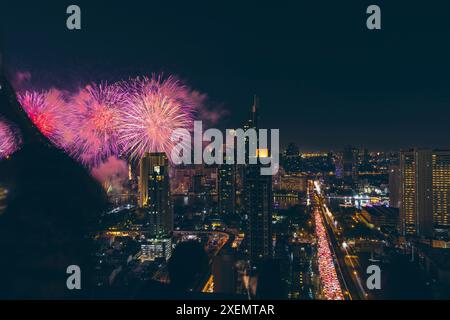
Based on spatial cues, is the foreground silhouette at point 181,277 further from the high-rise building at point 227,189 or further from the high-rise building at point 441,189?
the high-rise building at point 441,189

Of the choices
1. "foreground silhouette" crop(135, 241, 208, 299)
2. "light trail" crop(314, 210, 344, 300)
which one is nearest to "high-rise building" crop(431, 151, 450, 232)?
"light trail" crop(314, 210, 344, 300)

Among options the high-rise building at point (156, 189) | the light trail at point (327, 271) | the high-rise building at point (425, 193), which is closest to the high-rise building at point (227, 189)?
the light trail at point (327, 271)

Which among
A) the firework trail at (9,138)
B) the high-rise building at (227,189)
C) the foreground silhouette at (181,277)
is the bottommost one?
the foreground silhouette at (181,277)

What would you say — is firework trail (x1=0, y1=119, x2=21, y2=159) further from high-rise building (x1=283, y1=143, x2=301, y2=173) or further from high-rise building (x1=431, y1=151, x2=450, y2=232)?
high-rise building (x1=283, y1=143, x2=301, y2=173)

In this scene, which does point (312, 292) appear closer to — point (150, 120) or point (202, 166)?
point (150, 120)

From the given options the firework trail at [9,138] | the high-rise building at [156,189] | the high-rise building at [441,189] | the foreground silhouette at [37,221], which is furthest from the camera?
the high-rise building at [441,189]

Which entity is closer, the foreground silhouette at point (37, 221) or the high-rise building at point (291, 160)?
the foreground silhouette at point (37, 221)
